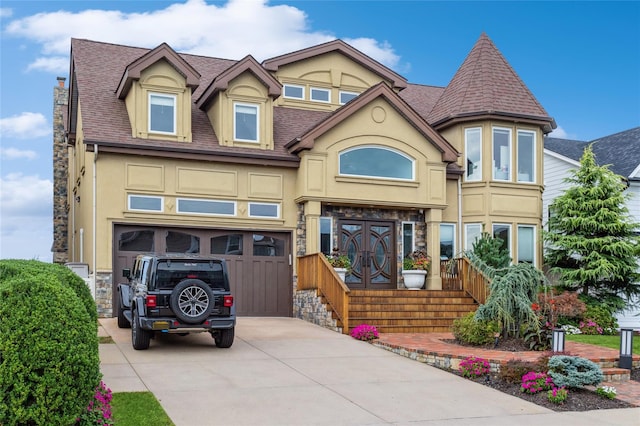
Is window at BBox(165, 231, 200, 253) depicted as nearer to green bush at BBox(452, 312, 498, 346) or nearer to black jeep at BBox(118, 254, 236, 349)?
black jeep at BBox(118, 254, 236, 349)

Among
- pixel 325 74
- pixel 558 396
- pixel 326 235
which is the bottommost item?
pixel 558 396

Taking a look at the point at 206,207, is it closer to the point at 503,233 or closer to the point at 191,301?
the point at 191,301

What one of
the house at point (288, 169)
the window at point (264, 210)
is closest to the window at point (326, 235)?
the house at point (288, 169)

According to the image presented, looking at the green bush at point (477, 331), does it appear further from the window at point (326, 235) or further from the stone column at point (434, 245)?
the window at point (326, 235)

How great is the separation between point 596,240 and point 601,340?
4.28m

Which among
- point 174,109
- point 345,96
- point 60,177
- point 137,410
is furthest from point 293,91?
point 137,410

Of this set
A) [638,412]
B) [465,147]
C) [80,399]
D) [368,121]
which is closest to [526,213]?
[465,147]

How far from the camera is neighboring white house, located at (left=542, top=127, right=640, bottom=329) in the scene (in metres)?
23.8

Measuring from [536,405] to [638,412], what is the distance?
1.36 m

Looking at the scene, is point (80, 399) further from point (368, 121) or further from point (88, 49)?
point (88, 49)

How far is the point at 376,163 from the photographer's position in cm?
2003

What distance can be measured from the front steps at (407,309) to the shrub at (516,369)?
16.9ft

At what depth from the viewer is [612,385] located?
37.1ft

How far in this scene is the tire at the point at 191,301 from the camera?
40.6 ft
